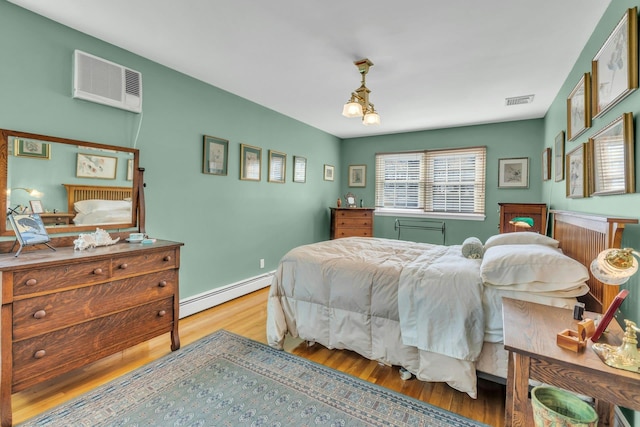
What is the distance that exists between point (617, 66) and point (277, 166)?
11.5 ft

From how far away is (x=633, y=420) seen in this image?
1.31 metres

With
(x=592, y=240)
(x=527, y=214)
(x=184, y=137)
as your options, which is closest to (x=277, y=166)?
(x=184, y=137)

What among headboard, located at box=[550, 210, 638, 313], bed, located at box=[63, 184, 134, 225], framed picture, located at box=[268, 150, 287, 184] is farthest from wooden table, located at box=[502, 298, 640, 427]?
framed picture, located at box=[268, 150, 287, 184]

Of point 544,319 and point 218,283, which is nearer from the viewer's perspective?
point 544,319

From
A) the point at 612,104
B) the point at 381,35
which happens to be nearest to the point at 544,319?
the point at 612,104

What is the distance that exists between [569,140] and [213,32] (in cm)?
317

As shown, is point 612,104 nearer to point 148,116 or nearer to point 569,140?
point 569,140

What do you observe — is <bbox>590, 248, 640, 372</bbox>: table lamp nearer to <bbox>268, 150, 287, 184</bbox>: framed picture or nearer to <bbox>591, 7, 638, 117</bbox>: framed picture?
<bbox>591, 7, 638, 117</bbox>: framed picture

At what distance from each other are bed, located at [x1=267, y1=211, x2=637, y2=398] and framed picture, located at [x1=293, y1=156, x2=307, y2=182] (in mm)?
2333

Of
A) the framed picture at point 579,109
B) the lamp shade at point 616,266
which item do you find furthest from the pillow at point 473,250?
the lamp shade at point 616,266

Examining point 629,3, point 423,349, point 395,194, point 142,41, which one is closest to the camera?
Result: point 629,3

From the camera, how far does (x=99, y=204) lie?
93.4 inches

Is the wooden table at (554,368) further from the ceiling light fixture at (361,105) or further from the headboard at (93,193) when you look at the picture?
the headboard at (93,193)

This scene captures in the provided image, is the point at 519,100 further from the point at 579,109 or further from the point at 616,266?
the point at 616,266
